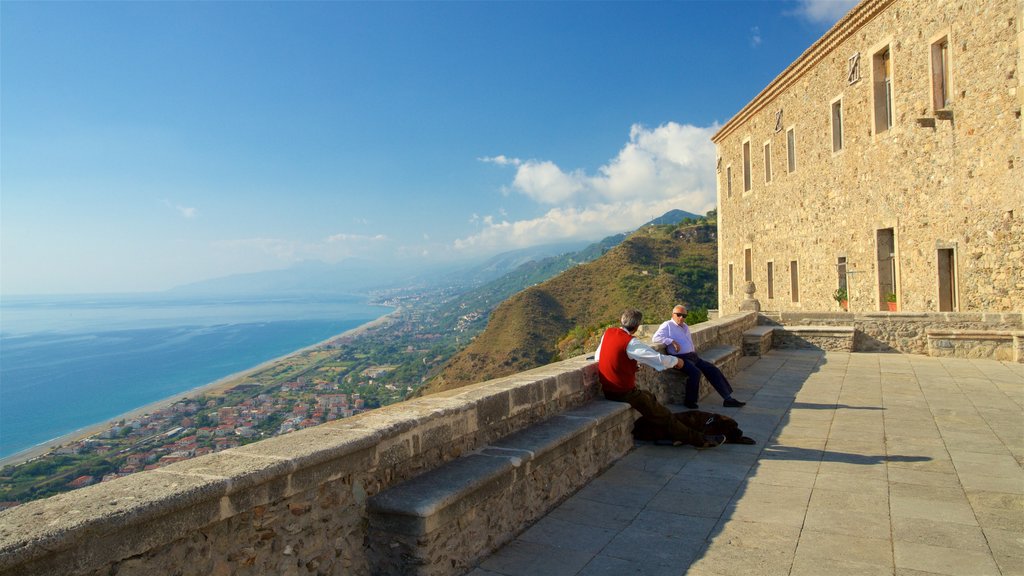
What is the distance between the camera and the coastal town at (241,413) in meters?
15.9

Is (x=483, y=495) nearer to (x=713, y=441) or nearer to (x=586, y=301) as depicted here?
(x=713, y=441)

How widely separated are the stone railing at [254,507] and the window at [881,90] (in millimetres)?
15606

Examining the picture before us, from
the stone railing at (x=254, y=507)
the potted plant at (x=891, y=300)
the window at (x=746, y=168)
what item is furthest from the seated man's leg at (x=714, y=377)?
the window at (x=746, y=168)

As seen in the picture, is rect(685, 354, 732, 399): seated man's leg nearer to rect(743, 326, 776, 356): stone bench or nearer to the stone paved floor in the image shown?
the stone paved floor

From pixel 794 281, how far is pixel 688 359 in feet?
49.3

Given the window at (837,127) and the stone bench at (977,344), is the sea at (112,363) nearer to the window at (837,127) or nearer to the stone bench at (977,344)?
the stone bench at (977,344)

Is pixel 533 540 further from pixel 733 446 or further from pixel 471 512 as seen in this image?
pixel 733 446

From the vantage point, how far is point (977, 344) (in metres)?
10.9

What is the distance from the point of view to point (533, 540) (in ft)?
11.6

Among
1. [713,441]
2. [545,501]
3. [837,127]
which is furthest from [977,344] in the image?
[545,501]

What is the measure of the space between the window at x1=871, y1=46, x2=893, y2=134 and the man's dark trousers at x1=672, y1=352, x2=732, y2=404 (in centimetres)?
1133

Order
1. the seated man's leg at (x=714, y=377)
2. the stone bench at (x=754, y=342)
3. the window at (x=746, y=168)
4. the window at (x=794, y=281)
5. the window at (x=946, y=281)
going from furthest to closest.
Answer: the window at (x=746, y=168) < the window at (x=794, y=281) < the window at (x=946, y=281) < the stone bench at (x=754, y=342) < the seated man's leg at (x=714, y=377)

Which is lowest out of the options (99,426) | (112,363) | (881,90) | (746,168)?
(112,363)

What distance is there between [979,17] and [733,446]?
38.5 ft
